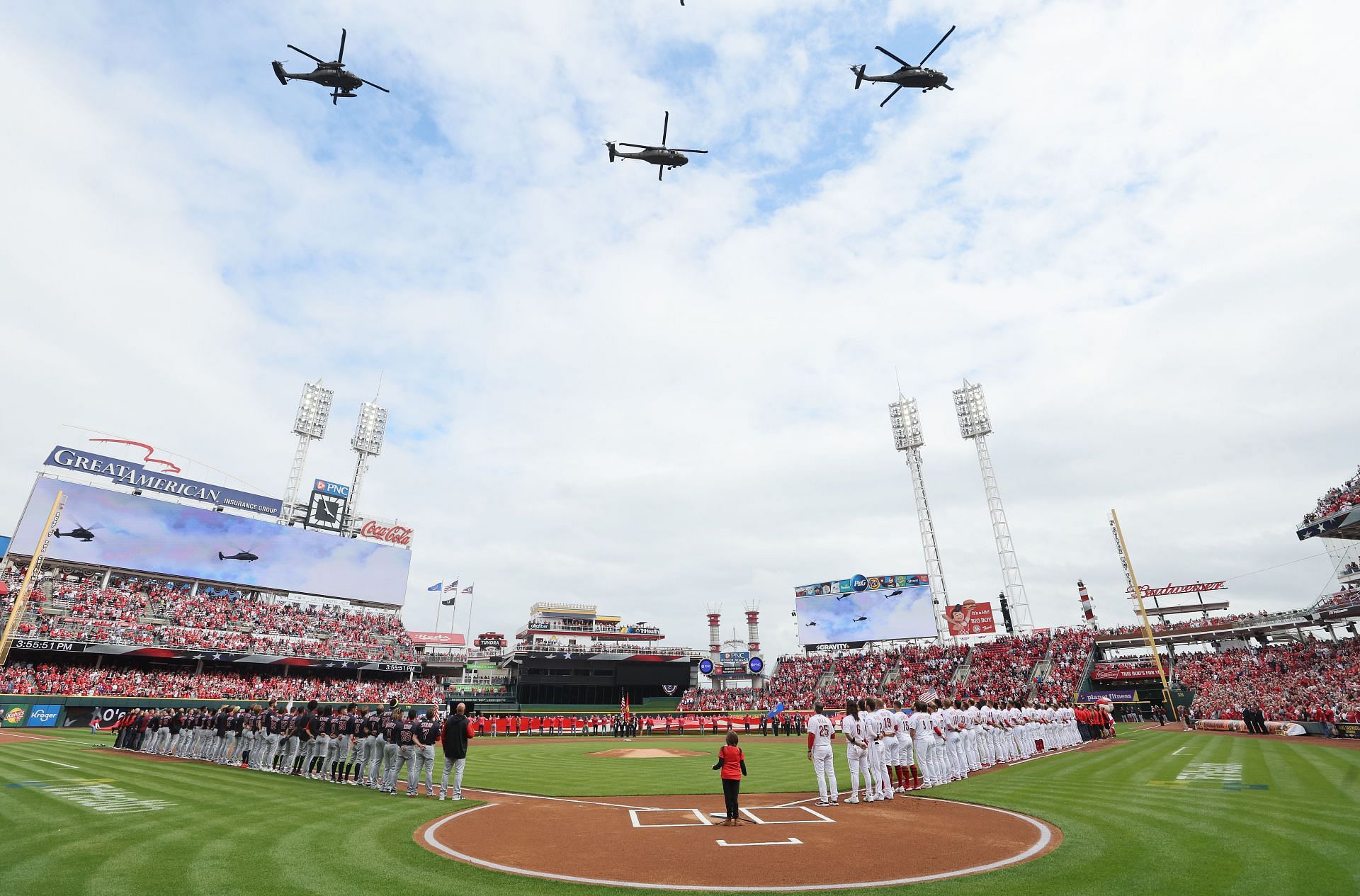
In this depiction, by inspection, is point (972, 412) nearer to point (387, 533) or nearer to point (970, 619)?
point (970, 619)

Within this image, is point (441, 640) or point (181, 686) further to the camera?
point (441, 640)

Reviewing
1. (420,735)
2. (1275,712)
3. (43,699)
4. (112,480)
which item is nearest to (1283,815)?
(420,735)

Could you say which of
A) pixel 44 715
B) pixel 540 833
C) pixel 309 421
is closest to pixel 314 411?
Answer: pixel 309 421

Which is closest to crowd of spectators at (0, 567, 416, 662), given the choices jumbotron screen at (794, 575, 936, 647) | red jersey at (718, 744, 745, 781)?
jumbotron screen at (794, 575, 936, 647)

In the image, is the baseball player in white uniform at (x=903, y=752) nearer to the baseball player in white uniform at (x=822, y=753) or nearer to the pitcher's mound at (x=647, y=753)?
the baseball player in white uniform at (x=822, y=753)

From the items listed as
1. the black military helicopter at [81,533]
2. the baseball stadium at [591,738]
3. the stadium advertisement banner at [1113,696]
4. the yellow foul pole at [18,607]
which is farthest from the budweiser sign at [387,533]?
the stadium advertisement banner at [1113,696]

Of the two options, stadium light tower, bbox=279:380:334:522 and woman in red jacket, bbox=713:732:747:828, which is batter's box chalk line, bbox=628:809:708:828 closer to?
woman in red jacket, bbox=713:732:747:828

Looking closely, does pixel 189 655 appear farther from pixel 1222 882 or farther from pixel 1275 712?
pixel 1275 712
